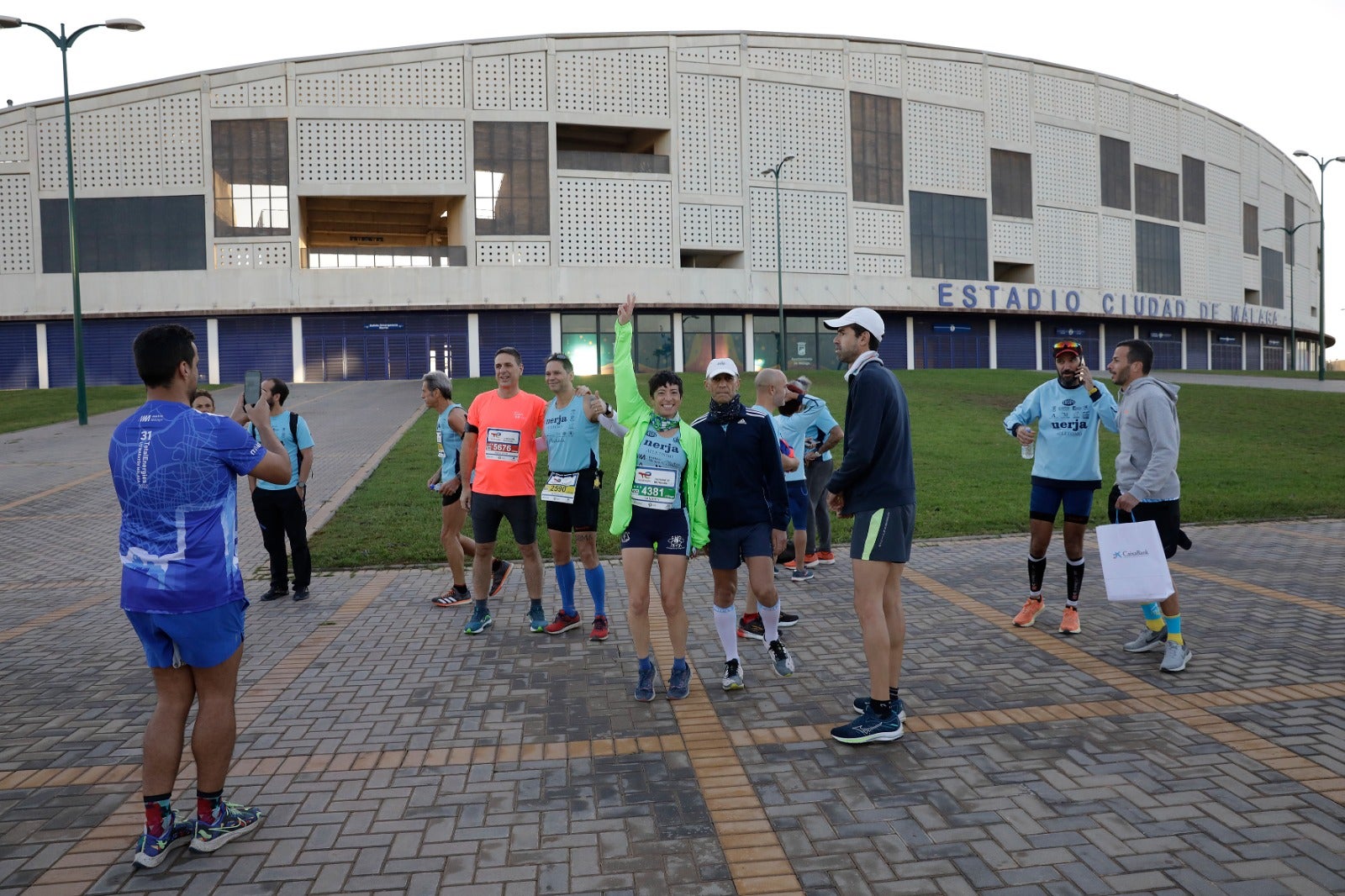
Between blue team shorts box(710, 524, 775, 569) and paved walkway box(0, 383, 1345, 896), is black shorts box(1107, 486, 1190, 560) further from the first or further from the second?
blue team shorts box(710, 524, 775, 569)

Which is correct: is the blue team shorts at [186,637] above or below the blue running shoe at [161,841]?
above

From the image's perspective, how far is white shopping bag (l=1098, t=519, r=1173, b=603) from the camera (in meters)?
5.60

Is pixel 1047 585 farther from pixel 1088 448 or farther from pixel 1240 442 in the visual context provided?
pixel 1240 442

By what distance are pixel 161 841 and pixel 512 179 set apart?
41453 millimetres

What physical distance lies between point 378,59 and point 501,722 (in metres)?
42.8

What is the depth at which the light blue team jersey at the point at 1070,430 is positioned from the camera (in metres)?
6.45

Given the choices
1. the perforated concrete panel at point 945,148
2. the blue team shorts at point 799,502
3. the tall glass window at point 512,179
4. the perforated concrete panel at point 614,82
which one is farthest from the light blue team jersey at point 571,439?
the perforated concrete panel at point 945,148

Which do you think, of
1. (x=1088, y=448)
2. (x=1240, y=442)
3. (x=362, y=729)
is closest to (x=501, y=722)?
(x=362, y=729)

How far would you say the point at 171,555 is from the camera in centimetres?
357

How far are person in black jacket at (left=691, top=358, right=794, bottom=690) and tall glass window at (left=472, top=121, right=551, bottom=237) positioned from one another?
38.9 metres

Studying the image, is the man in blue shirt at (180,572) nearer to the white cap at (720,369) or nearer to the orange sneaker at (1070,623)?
the white cap at (720,369)

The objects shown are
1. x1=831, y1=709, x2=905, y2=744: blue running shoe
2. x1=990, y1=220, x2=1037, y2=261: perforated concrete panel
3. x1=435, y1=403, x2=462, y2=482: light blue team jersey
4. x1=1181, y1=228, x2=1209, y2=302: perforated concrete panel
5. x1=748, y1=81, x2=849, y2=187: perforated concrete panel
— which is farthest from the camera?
x1=1181, y1=228, x2=1209, y2=302: perforated concrete panel

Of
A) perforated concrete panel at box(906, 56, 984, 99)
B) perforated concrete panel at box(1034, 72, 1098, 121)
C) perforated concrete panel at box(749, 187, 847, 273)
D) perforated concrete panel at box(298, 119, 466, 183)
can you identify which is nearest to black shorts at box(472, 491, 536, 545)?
perforated concrete panel at box(298, 119, 466, 183)

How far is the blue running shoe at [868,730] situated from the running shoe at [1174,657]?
2161 mm
